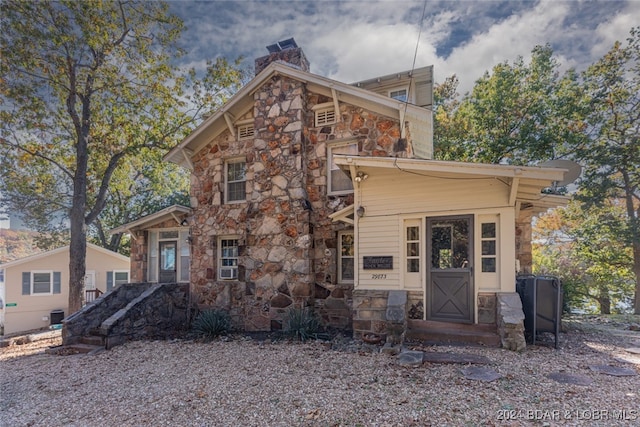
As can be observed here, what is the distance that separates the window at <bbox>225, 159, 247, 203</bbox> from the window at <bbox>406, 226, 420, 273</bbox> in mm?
5086

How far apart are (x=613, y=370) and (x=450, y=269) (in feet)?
8.37

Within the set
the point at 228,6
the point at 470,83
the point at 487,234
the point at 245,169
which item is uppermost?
the point at 470,83

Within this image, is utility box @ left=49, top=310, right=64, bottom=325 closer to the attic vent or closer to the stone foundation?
the attic vent

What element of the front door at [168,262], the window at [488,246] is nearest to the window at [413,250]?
the window at [488,246]

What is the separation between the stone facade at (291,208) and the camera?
7973 millimetres

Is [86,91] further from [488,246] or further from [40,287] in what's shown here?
[488,246]

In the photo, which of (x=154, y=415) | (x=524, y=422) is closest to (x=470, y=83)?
(x=524, y=422)

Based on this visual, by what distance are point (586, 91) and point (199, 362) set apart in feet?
53.7

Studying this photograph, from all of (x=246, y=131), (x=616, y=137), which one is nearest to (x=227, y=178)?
(x=246, y=131)

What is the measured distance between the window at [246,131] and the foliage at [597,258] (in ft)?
38.7

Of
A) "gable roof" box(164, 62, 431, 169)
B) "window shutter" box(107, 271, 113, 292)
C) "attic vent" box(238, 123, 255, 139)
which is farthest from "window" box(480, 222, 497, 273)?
"window shutter" box(107, 271, 113, 292)

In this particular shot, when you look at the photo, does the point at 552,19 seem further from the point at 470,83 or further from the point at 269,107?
the point at 470,83

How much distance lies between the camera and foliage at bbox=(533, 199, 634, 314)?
1266cm

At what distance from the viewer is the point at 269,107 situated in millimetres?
8781
